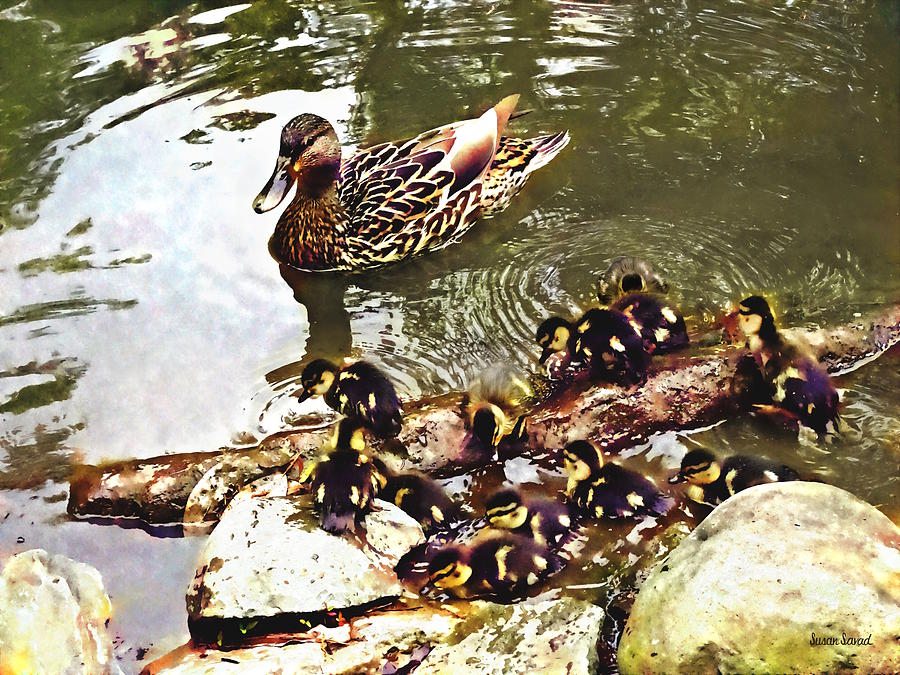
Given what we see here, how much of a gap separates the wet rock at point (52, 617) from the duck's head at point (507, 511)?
113 centimetres

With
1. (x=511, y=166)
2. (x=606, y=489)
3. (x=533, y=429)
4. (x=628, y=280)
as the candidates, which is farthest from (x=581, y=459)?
(x=511, y=166)

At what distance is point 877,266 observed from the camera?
12.0 feet

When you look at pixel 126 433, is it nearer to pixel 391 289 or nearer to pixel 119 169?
pixel 391 289

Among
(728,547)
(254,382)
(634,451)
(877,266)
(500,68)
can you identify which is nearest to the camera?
(728,547)

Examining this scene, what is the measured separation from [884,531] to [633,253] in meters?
1.66

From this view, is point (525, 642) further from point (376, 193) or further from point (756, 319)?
point (376, 193)

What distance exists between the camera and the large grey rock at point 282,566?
8.14 feet

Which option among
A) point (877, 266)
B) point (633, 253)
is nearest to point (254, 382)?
point (633, 253)

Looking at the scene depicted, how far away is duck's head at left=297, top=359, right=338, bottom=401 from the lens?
9.78 feet

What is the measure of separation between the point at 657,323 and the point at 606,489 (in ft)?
2.32

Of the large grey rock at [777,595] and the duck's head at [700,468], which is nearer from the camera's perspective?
the large grey rock at [777,595]

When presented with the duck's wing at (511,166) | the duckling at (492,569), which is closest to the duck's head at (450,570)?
the duckling at (492,569)

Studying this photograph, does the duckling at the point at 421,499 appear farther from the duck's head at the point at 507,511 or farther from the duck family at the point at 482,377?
the duck's head at the point at 507,511

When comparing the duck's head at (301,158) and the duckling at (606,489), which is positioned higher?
the duck's head at (301,158)
